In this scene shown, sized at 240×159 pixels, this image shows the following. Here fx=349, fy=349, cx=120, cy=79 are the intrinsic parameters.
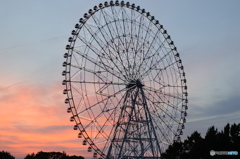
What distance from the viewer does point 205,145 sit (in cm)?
3991

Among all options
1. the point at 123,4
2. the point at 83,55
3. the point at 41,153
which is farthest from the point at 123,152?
the point at 41,153

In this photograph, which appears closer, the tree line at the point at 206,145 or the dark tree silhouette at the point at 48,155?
the tree line at the point at 206,145

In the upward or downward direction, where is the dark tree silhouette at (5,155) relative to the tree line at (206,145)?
upward

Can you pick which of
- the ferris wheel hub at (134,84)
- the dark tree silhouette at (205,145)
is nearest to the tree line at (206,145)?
the dark tree silhouette at (205,145)

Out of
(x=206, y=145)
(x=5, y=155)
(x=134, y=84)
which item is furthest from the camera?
(x=5, y=155)

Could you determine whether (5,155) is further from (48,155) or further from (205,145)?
(205,145)

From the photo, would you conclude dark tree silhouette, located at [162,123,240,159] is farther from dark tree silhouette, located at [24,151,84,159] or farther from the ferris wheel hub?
dark tree silhouette, located at [24,151,84,159]

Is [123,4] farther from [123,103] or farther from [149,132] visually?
[149,132]

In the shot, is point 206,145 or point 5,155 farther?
point 5,155

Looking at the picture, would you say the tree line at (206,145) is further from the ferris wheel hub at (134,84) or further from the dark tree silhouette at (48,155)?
the dark tree silhouette at (48,155)

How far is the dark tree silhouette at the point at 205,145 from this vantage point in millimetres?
38750

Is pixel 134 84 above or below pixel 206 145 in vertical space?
above

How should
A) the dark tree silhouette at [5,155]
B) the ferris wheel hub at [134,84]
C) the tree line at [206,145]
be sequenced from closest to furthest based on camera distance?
the tree line at [206,145] < the ferris wheel hub at [134,84] < the dark tree silhouette at [5,155]

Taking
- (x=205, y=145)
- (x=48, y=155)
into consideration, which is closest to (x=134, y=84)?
(x=205, y=145)
